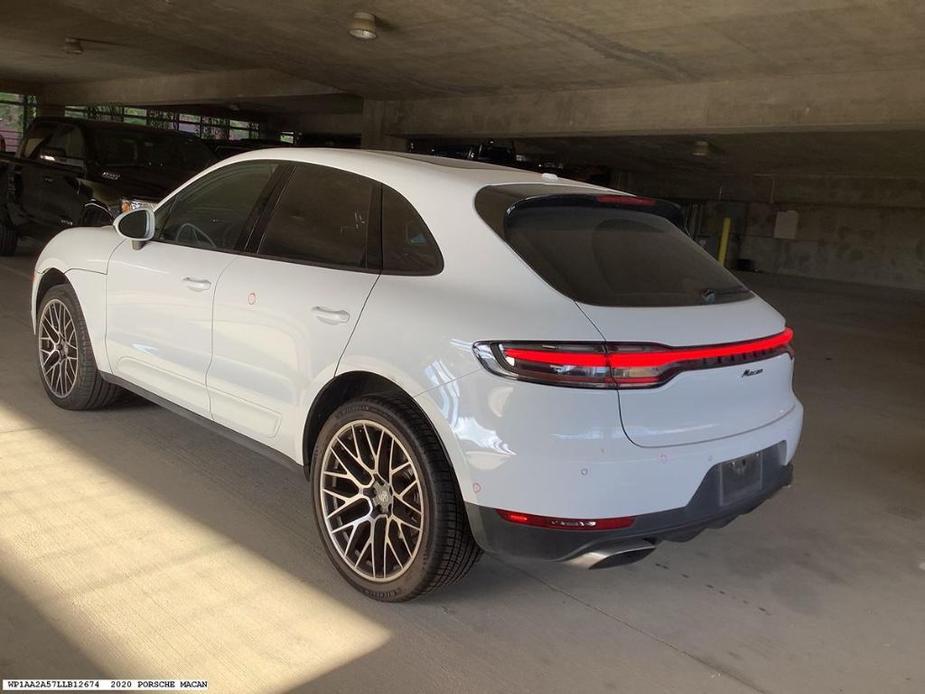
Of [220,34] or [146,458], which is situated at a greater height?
[220,34]

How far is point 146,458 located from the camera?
161 inches

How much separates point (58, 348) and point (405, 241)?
110 inches

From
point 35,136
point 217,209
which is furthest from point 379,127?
point 217,209

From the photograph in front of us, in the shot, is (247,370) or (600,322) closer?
(600,322)

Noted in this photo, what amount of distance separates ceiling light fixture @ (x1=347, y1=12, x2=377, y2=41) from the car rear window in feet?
24.7

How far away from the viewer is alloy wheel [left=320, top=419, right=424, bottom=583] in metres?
2.84

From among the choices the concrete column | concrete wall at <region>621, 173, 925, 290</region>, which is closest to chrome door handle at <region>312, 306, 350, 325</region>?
the concrete column

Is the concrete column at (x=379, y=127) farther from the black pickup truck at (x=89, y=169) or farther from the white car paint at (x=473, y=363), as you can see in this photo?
the white car paint at (x=473, y=363)

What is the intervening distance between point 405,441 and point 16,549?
164 centimetres

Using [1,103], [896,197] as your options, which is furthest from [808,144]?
[1,103]

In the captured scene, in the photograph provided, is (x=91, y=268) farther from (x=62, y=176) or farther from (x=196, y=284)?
(x=62, y=176)

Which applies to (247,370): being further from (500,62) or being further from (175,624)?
(500,62)

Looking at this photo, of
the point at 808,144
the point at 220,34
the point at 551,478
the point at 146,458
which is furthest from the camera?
the point at 808,144

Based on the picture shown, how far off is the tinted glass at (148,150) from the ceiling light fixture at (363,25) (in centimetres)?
244
